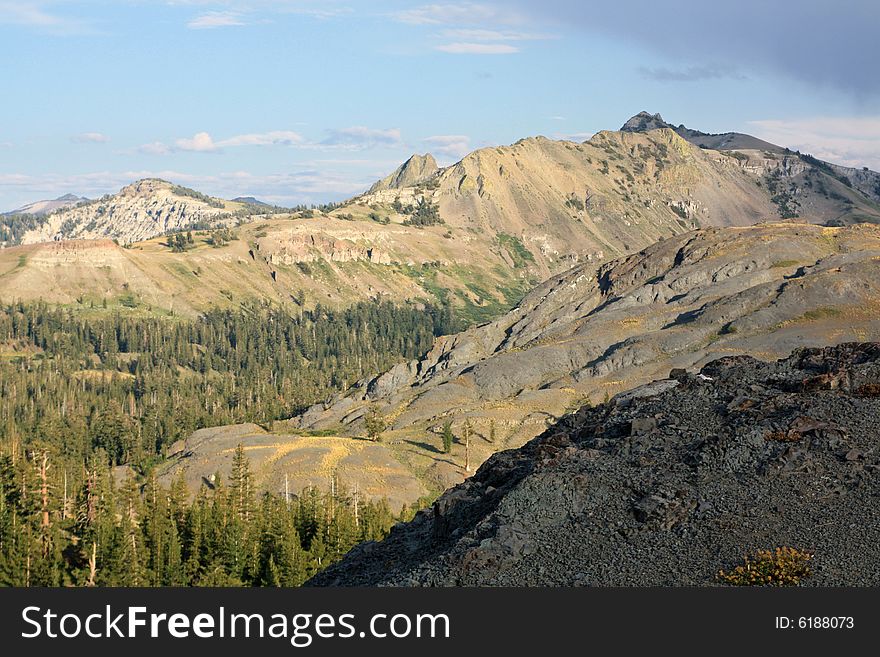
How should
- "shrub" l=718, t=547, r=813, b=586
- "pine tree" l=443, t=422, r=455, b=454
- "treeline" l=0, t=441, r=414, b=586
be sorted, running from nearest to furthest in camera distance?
"shrub" l=718, t=547, r=813, b=586, "treeline" l=0, t=441, r=414, b=586, "pine tree" l=443, t=422, r=455, b=454

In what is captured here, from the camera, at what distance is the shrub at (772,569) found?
40125mm

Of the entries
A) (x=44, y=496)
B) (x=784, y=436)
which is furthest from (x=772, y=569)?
(x=44, y=496)

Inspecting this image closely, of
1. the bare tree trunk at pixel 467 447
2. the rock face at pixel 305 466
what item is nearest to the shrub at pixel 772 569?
the rock face at pixel 305 466

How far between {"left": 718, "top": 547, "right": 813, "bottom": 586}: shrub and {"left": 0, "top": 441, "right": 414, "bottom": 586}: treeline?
50402 mm

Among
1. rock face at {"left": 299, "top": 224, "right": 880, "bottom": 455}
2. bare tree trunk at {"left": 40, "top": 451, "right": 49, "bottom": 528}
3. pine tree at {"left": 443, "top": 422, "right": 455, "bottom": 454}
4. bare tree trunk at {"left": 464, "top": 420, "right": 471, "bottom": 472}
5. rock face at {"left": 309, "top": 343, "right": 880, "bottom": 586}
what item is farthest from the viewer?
rock face at {"left": 299, "top": 224, "right": 880, "bottom": 455}

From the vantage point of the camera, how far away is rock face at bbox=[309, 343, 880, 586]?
43.2 meters

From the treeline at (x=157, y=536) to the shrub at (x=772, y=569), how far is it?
50402 millimetres

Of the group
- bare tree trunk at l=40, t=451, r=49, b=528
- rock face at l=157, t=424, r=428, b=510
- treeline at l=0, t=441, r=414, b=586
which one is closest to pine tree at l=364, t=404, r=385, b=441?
rock face at l=157, t=424, r=428, b=510

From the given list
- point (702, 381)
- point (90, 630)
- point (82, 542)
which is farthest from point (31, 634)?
point (82, 542)

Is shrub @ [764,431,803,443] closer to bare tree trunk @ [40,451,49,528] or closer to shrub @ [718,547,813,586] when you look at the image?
shrub @ [718,547,813,586]

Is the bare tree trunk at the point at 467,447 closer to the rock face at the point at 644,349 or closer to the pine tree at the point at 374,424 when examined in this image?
the rock face at the point at 644,349

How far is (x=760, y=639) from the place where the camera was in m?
34.2

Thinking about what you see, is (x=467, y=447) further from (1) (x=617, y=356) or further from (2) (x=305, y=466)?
(1) (x=617, y=356)

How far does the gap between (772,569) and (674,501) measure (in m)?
7.05
